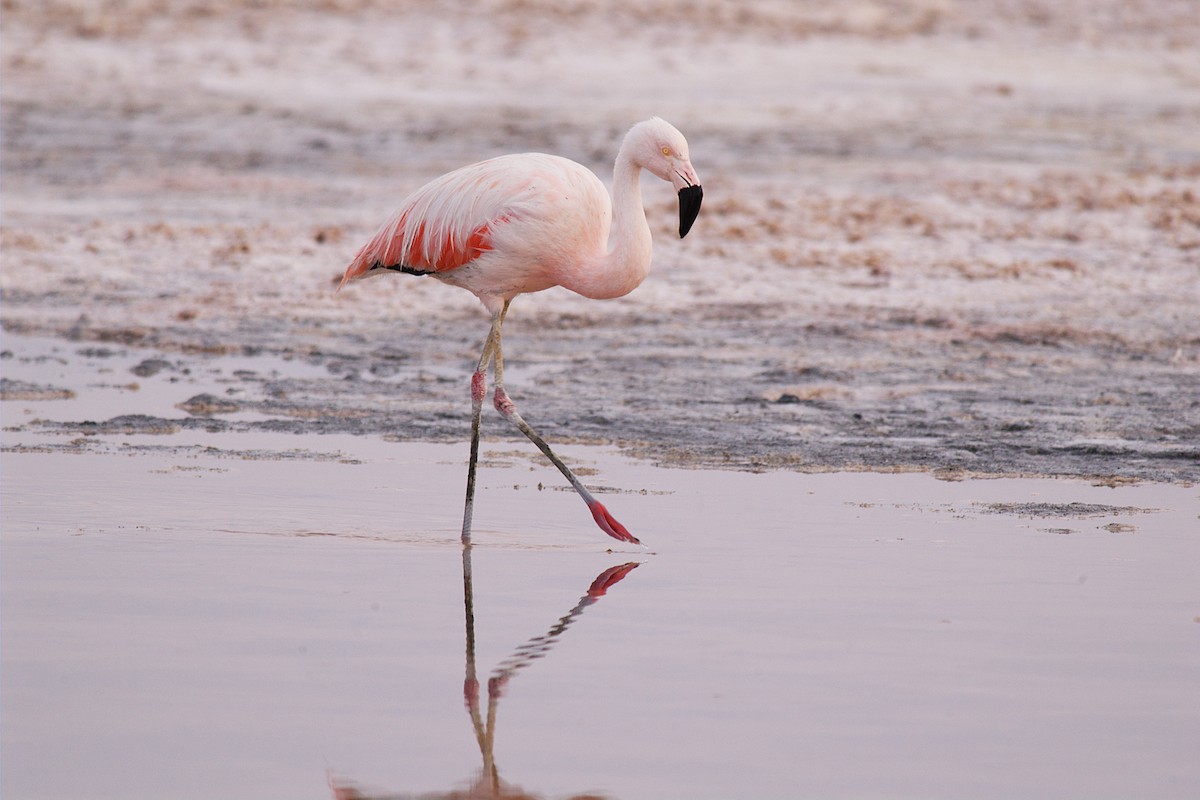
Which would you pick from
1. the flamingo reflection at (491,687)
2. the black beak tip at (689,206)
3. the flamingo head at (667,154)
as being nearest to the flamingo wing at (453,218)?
the flamingo head at (667,154)

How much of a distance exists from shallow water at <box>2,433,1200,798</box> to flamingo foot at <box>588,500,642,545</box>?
0.29 feet

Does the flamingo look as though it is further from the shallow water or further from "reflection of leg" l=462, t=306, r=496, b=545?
the shallow water

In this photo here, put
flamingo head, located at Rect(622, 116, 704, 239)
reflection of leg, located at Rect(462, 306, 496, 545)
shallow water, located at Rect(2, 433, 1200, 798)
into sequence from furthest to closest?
flamingo head, located at Rect(622, 116, 704, 239), reflection of leg, located at Rect(462, 306, 496, 545), shallow water, located at Rect(2, 433, 1200, 798)

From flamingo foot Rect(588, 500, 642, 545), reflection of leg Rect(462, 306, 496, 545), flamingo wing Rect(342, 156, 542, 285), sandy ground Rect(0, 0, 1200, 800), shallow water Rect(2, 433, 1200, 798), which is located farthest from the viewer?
flamingo wing Rect(342, 156, 542, 285)

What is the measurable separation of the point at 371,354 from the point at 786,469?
3.34 m

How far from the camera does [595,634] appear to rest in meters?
4.97

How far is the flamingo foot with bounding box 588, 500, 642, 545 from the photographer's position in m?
6.12

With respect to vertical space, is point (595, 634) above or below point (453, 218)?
below

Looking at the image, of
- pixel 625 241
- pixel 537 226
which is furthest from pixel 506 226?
pixel 625 241

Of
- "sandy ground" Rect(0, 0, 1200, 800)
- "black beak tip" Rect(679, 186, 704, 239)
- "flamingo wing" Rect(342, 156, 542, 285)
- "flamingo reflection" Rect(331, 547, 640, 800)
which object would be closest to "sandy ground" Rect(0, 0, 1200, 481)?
"sandy ground" Rect(0, 0, 1200, 800)

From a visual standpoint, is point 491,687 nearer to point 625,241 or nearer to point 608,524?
point 608,524

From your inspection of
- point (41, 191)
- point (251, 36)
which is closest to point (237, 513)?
point (41, 191)

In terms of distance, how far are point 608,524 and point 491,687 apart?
176 cm

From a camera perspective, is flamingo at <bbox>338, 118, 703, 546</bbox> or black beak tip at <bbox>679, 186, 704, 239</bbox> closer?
black beak tip at <bbox>679, 186, 704, 239</bbox>
